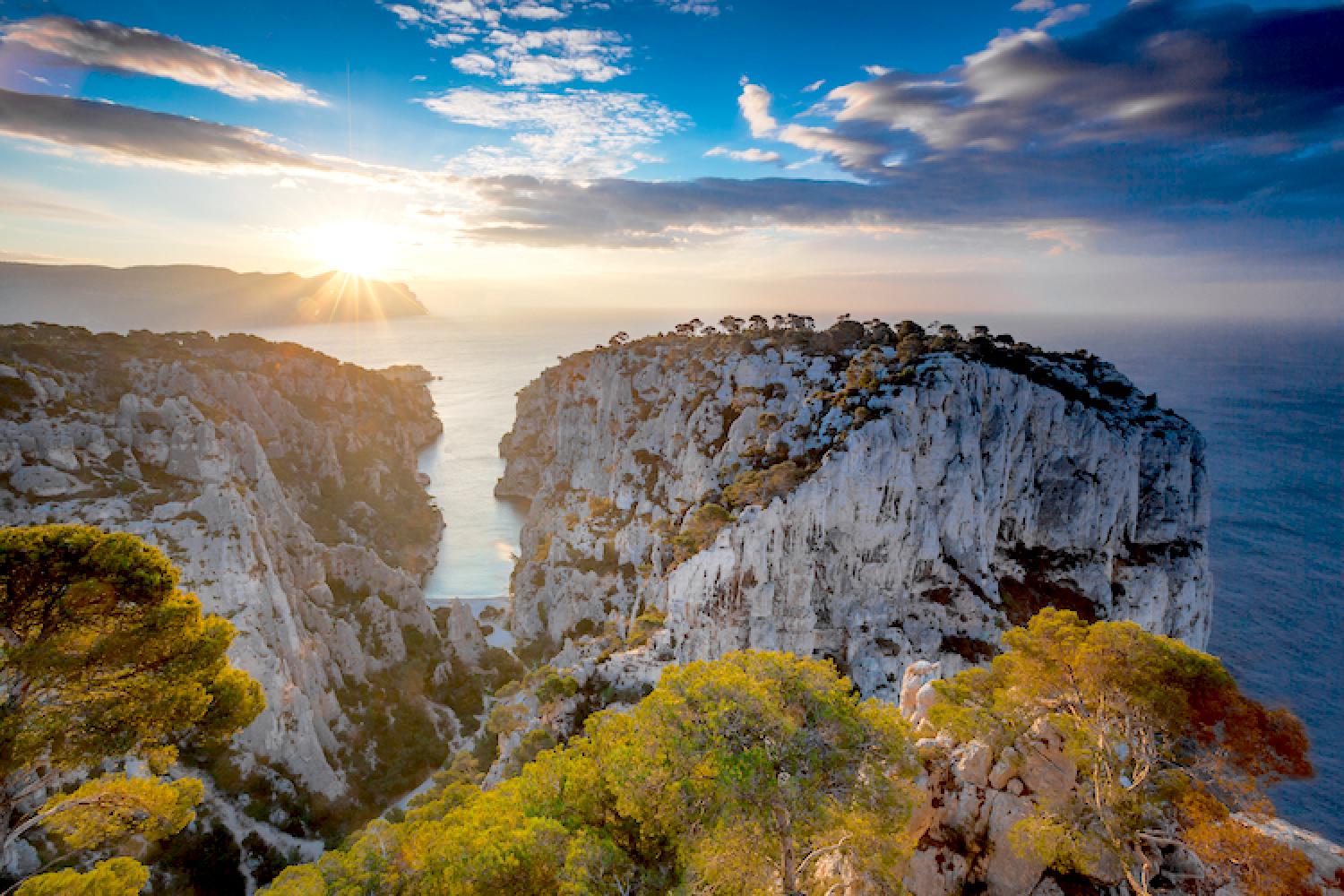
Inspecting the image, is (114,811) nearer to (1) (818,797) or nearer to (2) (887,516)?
(1) (818,797)

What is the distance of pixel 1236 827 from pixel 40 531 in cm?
2184

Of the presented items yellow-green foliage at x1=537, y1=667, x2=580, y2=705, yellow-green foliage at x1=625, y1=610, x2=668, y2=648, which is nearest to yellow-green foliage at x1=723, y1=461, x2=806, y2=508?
yellow-green foliage at x1=625, y1=610, x2=668, y2=648

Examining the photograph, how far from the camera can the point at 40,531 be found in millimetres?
10594

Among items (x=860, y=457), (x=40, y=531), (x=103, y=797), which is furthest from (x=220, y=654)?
(x=860, y=457)

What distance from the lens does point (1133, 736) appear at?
12.7 metres

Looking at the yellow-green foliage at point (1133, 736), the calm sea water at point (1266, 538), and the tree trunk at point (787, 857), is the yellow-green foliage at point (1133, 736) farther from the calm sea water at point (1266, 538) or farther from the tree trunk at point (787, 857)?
the calm sea water at point (1266, 538)

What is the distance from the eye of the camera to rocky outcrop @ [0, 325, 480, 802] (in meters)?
30.5

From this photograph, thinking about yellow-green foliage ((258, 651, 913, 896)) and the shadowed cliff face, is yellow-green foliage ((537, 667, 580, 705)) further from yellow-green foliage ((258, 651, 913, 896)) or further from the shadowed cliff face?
yellow-green foliage ((258, 651, 913, 896))

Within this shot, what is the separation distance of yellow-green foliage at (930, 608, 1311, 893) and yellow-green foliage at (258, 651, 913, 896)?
10.8 feet

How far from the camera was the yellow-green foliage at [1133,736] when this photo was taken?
11305 mm

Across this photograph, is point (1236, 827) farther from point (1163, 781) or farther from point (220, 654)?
point (220, 654)

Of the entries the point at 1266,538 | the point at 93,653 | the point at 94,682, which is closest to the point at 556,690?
the point at 94,682

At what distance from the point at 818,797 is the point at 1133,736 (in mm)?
7398

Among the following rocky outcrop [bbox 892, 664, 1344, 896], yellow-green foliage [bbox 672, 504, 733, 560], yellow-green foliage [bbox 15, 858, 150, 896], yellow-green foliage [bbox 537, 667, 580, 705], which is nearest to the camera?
yellow-green foliage [bbox 15, 858, 150, 896]
